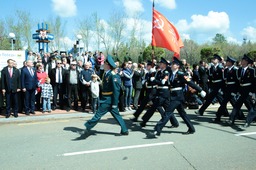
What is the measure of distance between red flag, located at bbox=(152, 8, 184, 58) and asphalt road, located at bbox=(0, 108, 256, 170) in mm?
3760

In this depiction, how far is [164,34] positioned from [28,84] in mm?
5487

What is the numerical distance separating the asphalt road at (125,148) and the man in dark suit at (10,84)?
4.51 ft

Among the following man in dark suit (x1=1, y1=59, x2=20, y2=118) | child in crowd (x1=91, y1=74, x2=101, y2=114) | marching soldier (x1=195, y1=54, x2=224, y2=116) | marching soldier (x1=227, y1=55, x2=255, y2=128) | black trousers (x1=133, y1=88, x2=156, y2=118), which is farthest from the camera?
child in crowd (x1=91, y1=74, x2=101, y2=114)

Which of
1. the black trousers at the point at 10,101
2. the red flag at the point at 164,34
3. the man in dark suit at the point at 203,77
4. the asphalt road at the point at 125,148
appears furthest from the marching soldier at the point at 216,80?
the black trousers at the point at 10,101

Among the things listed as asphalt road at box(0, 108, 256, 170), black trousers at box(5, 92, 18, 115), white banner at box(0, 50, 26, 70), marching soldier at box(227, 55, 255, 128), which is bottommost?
asphalt road at box(0, 108, 256, 170)

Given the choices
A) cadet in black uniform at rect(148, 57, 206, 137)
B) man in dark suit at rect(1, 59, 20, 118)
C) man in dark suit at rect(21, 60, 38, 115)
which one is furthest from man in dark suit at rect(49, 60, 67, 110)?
cadet in black uniform at rect(148, 57, 206, 137)

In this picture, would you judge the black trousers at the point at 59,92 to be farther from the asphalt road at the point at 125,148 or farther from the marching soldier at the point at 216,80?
the marching soldier at the point at 216,80

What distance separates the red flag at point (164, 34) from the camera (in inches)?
420

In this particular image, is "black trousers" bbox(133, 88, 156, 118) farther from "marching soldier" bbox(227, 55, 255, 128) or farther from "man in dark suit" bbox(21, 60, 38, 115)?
"man in dark suit" bbox(21, 60, 38, 115)

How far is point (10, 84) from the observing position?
9109 millimetres

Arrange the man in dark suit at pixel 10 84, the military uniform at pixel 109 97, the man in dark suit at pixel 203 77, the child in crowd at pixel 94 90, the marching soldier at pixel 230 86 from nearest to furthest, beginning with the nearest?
the military uniform at pixel 109 97
the marching soldier at pixel 230 86
the man in dark suit at pixel 10 84
the child in crowd at pixel 94 90
the man in dark suit at pixel 203 77

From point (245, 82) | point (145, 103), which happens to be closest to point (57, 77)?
point (145, 103)

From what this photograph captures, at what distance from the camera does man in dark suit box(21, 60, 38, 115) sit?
949cm

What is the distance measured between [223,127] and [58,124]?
16.3ft
